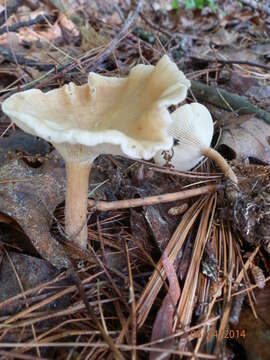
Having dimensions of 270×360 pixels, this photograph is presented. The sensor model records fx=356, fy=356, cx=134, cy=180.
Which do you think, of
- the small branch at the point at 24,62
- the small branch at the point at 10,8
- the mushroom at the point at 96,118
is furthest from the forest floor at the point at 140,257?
the small branch at the point at 10,8

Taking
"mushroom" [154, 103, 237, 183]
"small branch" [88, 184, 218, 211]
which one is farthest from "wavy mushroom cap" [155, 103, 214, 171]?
"small branch" [88, 184, 218, 211]

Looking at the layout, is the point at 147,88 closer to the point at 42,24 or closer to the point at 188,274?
the point at 188,274

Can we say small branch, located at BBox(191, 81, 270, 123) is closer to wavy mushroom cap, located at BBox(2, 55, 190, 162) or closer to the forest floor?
the forest floor

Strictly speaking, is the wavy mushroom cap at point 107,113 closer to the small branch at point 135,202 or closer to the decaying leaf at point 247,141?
the small branch at point 135,202

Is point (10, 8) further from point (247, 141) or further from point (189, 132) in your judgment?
point (247, 141)

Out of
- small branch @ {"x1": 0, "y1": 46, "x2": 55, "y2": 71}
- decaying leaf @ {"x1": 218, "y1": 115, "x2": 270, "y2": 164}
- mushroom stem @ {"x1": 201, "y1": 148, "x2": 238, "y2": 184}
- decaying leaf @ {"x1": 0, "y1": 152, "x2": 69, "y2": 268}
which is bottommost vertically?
decaying leaf @ {"x1": 218, "y1": 115, "x2": 270, "y2": 164}

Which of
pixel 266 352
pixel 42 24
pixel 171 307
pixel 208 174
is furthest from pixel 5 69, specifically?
→ pixel 266 352
